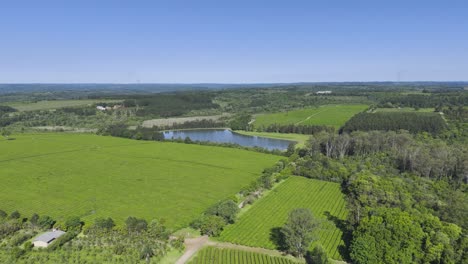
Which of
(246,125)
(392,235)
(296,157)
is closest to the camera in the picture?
(392,235)

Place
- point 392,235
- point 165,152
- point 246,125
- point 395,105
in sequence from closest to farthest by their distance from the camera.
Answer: point 392,235 → point 165,152 → point 246,125 → point 395,105

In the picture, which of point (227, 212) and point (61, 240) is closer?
point (61, 240)

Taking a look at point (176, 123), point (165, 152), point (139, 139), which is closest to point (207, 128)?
point (176, 123)

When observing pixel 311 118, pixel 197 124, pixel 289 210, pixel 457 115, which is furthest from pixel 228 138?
pixel 457 115

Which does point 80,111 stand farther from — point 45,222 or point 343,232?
point 343,232

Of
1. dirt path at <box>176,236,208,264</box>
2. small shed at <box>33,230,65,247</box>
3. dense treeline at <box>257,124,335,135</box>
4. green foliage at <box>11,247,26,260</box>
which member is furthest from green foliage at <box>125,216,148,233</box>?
dense treeline at <box>257,124,335,135</box>

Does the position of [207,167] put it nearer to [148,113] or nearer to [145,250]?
[145,250]

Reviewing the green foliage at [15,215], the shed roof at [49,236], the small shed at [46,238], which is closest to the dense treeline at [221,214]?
the shed roof at [49,236]
